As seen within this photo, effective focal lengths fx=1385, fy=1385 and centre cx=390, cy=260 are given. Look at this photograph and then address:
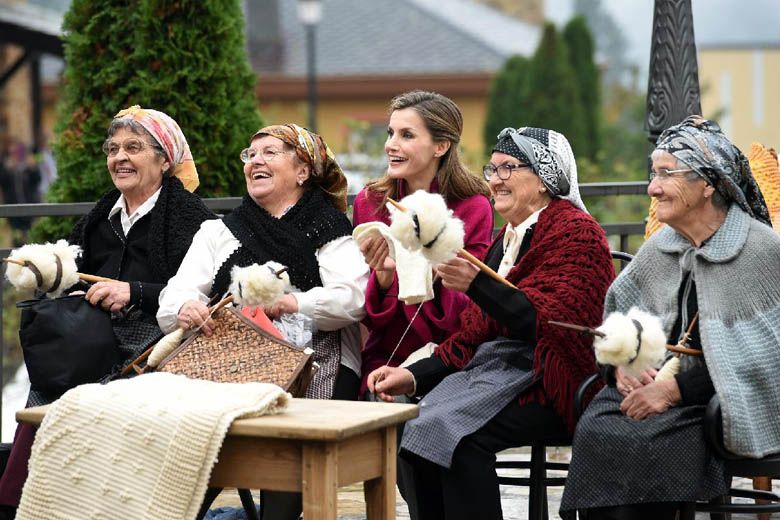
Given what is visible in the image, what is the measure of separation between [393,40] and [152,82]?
32.8 meters

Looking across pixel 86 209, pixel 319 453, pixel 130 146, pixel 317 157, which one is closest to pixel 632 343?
pixel 319 453

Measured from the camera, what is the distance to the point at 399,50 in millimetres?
38156

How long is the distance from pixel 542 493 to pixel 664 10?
114 inches

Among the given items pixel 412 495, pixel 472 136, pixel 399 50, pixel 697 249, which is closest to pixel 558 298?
pixel 697 249

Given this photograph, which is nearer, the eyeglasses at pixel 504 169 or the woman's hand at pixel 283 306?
the eyeglasses at pixel 504 169

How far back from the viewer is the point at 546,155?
4574 mm

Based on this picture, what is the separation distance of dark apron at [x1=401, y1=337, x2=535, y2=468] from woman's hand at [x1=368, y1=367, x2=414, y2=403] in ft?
0.36

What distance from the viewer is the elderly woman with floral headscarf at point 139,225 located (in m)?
4.99

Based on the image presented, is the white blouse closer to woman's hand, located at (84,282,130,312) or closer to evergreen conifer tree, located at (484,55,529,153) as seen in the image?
woman's hand, located at (84,282,130,312)

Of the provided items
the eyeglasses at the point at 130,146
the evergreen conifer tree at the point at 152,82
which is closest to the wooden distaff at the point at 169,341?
the eyeglasses at the point at 130,146

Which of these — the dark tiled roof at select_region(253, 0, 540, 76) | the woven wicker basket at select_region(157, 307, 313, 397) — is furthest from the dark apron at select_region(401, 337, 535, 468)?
the dark tiled roof at select_region(253, 0, 540, 76)

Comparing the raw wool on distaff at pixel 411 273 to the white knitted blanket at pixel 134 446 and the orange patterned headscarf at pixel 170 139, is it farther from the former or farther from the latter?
the orange patterned headscarf at pixel 170 139

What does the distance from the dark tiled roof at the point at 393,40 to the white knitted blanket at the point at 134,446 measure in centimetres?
3200

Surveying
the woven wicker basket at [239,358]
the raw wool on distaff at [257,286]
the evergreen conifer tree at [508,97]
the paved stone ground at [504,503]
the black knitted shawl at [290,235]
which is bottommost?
the paved stone ground at [504,503]
